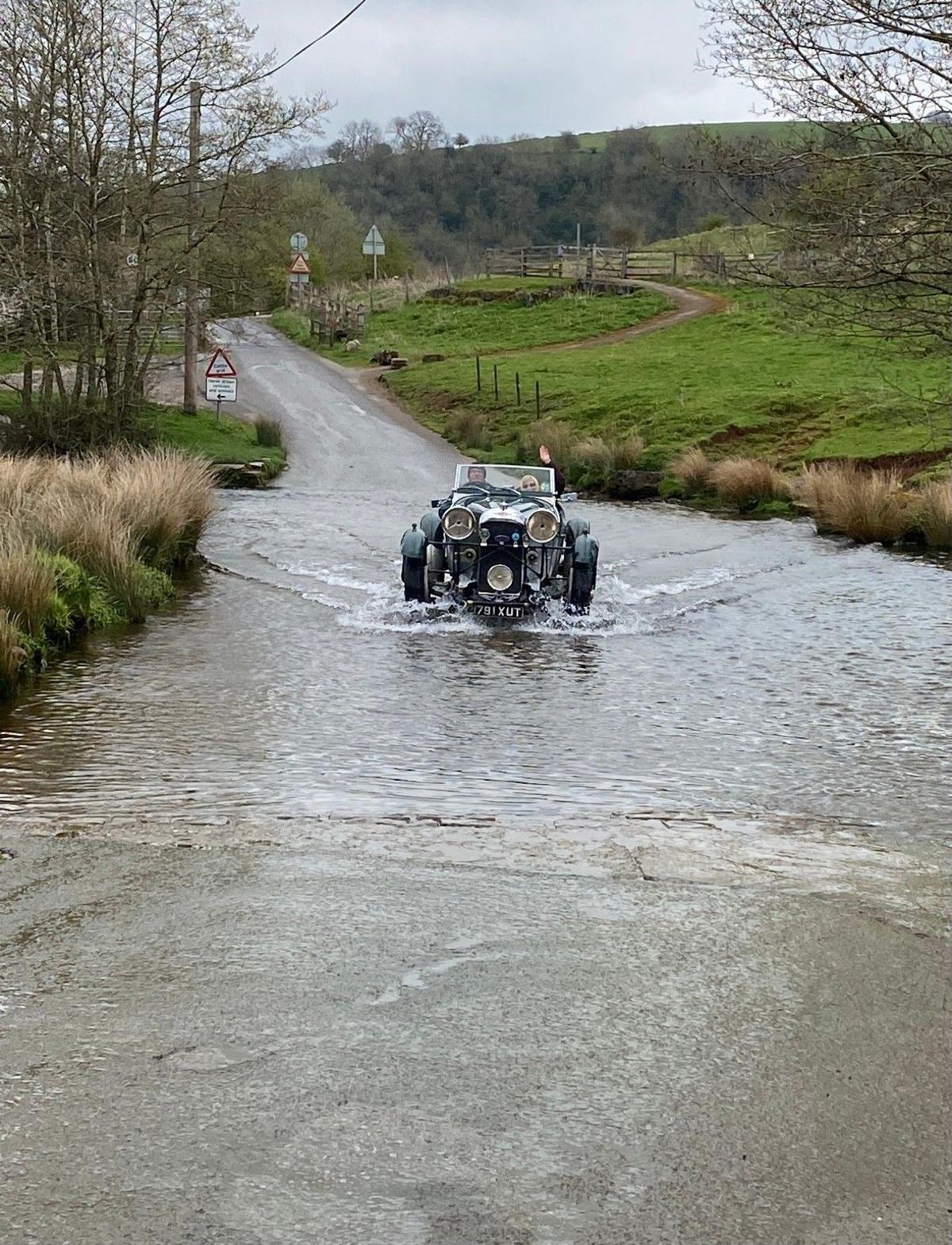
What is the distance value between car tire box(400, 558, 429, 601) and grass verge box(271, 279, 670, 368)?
100 ft

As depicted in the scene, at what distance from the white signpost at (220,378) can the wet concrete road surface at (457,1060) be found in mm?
25462

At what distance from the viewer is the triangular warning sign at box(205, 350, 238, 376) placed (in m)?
31.2

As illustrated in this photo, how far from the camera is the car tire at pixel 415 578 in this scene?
15.2 meters

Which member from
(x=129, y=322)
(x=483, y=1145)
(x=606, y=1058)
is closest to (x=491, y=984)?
(x=606, y=1058)

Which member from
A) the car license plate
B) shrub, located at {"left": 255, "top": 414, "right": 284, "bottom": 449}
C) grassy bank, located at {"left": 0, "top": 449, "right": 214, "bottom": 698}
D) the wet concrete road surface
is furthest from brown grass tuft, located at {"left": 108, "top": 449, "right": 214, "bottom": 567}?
shrub, located at {"left": 255, "top": 414, "right": 284, "bottom": 449}

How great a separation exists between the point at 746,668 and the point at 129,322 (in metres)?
17.3

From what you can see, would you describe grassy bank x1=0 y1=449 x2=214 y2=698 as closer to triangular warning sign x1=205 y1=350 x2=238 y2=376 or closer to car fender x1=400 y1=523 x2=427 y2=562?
car fender x1=400 y1=523 x2=427 y2=562

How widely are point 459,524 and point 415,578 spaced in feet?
2.69

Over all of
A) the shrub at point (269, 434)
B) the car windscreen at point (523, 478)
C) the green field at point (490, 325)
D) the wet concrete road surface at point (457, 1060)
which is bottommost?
the wet concrete road surface at point (457, 1060)

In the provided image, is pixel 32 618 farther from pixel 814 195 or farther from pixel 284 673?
pixel 814 195

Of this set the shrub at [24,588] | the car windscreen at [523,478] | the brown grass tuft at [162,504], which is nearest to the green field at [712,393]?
the car windscreen at [523,478]

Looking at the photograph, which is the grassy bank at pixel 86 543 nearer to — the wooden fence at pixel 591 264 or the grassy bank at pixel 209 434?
the grassy bank at pixel 209 434

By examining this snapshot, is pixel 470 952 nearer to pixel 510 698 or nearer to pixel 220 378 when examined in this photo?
pixel 510 698

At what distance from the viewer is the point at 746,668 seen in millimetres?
13203
